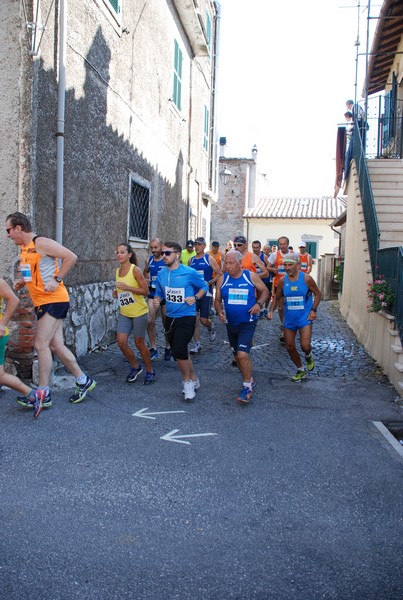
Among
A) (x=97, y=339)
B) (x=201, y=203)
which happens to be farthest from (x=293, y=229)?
(x=97, y=339)

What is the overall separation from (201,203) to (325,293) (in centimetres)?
662

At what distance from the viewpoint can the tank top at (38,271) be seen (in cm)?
586

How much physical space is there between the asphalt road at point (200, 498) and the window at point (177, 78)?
9508mm

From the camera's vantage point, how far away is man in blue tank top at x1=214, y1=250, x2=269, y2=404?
21.8 ft

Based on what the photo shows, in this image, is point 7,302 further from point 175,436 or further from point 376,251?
point 376,251

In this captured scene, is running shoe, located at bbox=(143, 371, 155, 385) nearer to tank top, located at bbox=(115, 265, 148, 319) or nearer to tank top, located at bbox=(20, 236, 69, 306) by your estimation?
tank top, located at bbox=(115, 265, 148, 319)

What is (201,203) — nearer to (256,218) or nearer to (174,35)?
(174,35)

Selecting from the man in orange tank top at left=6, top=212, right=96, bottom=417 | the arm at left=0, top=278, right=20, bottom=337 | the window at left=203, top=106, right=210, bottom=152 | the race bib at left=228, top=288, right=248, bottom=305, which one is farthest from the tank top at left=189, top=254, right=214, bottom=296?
the window at left=203, top=106, right=210, bottom=152

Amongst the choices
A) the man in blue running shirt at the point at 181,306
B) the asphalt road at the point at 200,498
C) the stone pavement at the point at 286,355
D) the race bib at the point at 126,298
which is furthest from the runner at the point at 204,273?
the asphalt road at the point at 200,498

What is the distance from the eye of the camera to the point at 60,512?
12.4 feet

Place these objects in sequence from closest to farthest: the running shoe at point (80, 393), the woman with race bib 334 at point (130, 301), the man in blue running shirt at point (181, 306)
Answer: the running shoe at point (80, 393), the man in blue running shirt at point (181, 306), the woman with race bib 334 at point (130, 301)

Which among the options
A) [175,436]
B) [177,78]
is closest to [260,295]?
[175,436]

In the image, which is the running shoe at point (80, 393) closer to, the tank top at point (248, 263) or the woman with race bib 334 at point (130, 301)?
the woman with race bib 334 at point (130, 301)

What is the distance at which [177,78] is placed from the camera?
1464 cm
